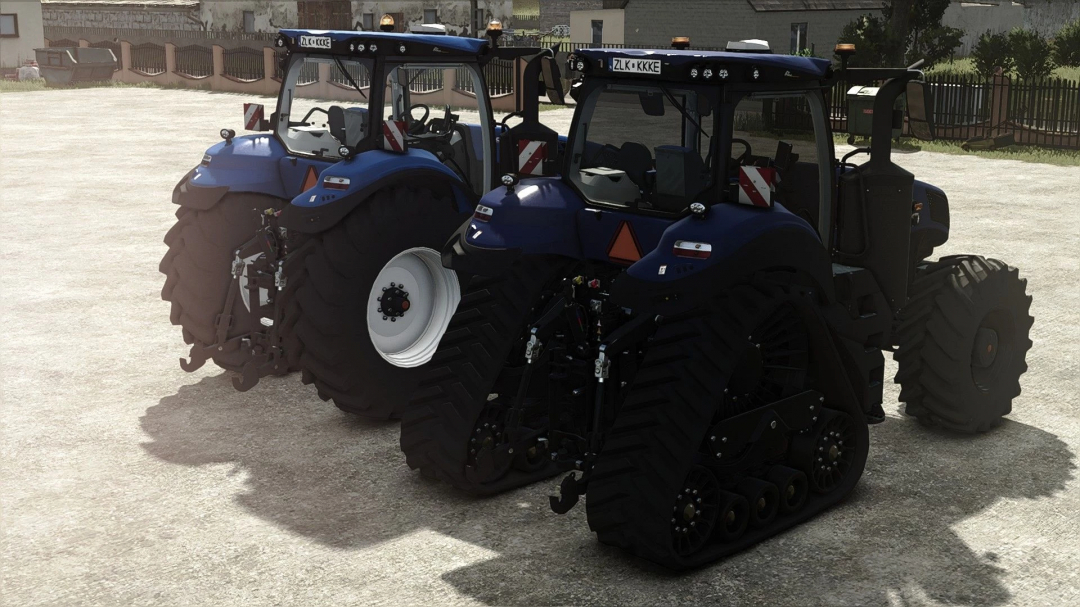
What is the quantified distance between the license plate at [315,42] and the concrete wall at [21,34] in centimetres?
4528

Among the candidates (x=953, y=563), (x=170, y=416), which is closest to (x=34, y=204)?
(x=170, y=416)

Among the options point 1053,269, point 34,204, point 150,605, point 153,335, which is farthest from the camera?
point 34,204

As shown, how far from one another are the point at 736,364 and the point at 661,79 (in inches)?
61.2

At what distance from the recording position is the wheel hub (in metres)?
8.29

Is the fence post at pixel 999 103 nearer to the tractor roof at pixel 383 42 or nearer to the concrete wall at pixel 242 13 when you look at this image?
the tractor roof at pixel 383 42

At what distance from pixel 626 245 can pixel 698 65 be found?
1025 mm

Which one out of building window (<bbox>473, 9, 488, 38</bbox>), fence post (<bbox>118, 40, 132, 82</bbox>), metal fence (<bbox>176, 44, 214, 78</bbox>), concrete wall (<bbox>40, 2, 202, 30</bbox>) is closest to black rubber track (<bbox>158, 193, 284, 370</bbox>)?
metal fence (<bbox>176, 44, 214, 78</bbox>)

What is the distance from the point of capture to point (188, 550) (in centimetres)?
630

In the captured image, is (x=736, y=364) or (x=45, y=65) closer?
(x=736, y=364)

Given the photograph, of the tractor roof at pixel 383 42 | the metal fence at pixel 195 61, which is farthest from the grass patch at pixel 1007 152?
the metal fence at pixel 195 61

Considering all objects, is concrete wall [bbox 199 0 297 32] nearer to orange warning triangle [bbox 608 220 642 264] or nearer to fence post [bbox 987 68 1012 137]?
fence post [bbox 987 68 1012 137]

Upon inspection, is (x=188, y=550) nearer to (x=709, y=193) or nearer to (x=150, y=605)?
(x=150, y=605)

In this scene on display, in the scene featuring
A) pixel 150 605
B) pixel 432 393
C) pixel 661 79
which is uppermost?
pixel 661 79

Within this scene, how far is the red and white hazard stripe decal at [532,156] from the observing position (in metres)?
7.30
